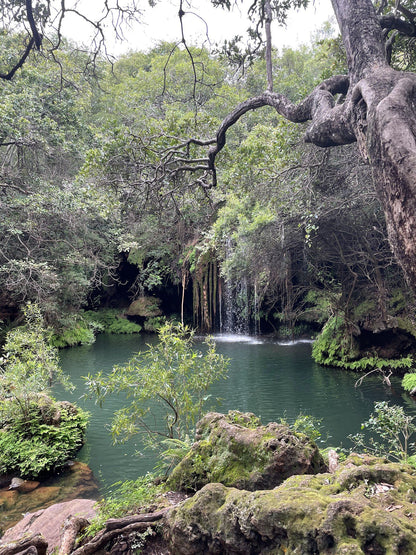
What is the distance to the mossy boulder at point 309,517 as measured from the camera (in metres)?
1.80

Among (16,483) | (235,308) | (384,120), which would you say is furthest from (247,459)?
(235,308)

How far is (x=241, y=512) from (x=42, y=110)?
16.1m

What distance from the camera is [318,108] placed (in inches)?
175

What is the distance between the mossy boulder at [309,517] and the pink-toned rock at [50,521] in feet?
6.07

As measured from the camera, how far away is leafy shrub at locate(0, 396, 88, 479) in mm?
5969

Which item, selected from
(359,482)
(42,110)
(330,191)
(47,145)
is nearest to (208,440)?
(359,482)

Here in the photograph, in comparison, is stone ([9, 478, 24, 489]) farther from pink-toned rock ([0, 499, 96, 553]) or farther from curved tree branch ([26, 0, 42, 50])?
curved tree branch ([26, 0, 42, 50])

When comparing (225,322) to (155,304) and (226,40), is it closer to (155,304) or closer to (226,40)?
(155,304)

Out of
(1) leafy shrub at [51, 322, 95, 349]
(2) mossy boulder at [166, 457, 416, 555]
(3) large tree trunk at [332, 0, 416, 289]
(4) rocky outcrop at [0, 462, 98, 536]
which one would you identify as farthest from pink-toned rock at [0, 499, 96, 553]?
(1) leafy shrub at [51, 322, 95, 349]

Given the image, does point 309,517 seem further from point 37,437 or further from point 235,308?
point 235,308

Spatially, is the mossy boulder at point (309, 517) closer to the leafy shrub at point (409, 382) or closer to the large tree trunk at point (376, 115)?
the large tree trunk at point (376, 115)

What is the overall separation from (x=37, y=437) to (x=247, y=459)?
4.55 m

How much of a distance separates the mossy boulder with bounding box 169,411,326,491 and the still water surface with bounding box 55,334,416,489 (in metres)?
1.79

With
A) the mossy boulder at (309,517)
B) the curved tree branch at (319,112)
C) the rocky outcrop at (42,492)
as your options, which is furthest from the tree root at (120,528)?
the curved tree branch at (319,112)
